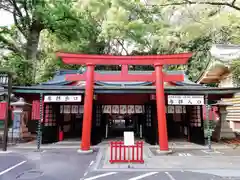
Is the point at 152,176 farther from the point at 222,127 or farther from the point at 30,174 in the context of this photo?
the point at 222,127

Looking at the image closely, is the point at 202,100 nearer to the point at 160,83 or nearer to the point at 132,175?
the point at 160,83

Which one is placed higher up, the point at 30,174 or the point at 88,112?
the point at 88,112

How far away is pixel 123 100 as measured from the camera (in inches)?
569

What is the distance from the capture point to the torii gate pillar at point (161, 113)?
32.4 ft

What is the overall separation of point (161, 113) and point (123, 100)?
464cm

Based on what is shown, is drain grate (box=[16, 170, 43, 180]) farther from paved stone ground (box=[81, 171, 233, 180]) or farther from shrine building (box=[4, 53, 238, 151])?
shrine building (box=[4, 53, 238, 151])

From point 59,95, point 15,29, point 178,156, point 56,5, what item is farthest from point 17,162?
point 15,29

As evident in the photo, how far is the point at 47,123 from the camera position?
42.4 ft

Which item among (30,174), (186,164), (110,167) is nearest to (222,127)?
(186,164)

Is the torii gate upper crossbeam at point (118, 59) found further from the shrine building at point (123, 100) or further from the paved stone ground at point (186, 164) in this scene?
the paved stone ground at point (186, 164)

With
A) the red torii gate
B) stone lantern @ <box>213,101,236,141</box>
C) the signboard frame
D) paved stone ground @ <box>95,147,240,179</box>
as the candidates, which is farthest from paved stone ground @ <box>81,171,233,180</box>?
stone lantern @ <box>213,101,236,141</box>

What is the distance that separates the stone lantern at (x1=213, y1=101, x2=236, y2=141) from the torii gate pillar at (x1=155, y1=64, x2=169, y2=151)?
6205 mm

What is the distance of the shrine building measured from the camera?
10.6 m

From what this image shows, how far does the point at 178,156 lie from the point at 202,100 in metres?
3.86
